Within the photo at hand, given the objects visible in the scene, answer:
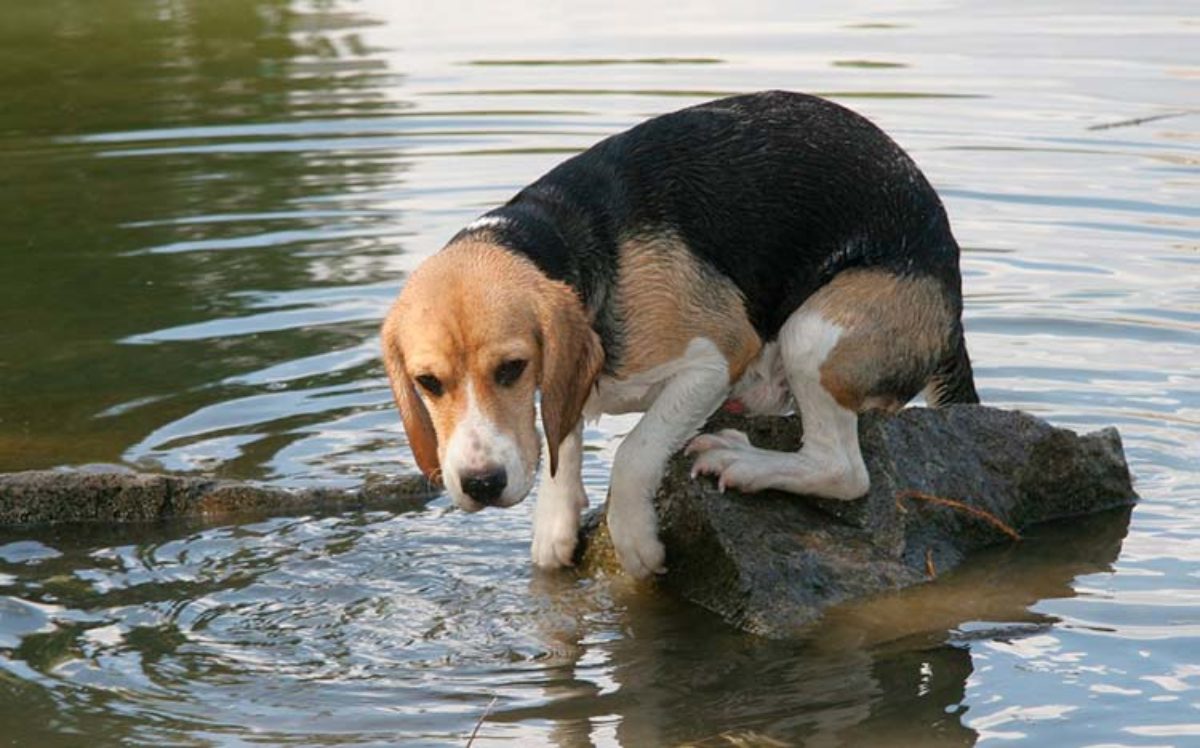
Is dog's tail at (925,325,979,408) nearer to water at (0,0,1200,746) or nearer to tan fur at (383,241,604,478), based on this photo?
water at (0,0,1200,746)

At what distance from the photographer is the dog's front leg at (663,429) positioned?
7.05m

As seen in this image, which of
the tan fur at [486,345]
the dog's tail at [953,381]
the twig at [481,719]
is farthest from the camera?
the dog's tail at [953,381]

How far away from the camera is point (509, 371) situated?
6410mm

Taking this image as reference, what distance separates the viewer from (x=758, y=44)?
17.9 meters

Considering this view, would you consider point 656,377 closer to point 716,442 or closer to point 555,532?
point 716,442

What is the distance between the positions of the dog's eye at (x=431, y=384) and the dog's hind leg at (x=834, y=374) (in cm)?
119

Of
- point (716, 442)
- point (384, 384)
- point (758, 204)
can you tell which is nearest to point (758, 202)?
point (758, 204)

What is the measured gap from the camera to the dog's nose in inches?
244

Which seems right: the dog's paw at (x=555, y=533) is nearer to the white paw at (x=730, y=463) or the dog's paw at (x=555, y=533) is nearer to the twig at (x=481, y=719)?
the white paw at (x=730, y=463)

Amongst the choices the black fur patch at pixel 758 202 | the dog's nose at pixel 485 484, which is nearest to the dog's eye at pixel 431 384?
the dog's nose at pixel 485 484

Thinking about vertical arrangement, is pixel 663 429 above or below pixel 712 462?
above

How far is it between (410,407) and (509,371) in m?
0.39

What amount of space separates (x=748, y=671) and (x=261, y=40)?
1393 cm

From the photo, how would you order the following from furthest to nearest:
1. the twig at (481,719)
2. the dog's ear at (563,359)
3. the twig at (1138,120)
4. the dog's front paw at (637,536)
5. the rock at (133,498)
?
the twig at (1138,120), the rock at (133,498), the dog's front paw at (637,536), the dog's ear at (563,359), the twig at (481,719)
